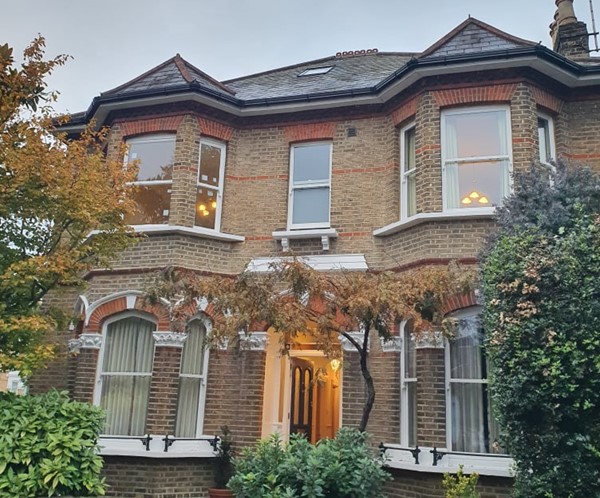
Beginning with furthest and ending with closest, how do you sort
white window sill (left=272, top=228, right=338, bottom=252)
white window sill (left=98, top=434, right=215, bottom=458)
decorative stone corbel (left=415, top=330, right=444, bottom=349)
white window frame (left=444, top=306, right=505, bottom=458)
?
1. white window sill (left=272, top=228, right=338, bottom=252)
2. white window sill (left=98, top=434, right=215, bottom=458)
3. white window frame (left=444, top=306, right=505, bottom=458)
4. decorative stone corbel (left=415, top=330, right=444, bottom=349)

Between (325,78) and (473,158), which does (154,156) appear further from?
(473,158)

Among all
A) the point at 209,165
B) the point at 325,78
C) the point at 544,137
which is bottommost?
the point at 209,165

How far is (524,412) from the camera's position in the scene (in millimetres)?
6375

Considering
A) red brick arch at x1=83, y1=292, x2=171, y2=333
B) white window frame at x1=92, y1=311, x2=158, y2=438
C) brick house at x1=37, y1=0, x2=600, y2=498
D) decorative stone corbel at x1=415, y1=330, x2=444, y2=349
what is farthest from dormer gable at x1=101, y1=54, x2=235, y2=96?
decorative stone corbel at x1=415, y1=330, x2=444, y2=349

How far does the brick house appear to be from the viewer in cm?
913

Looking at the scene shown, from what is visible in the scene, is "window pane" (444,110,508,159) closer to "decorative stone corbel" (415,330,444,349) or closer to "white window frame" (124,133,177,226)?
"decorative stone corbel" (415,330,444,349)

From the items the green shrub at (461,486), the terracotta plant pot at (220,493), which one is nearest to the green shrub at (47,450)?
the terracotta plant pot at (220,493)

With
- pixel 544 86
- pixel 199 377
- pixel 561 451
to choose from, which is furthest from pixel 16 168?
pixel 544 86

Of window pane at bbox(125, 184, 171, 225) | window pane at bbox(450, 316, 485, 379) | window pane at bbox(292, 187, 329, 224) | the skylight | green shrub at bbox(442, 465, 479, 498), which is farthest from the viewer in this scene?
the skylight

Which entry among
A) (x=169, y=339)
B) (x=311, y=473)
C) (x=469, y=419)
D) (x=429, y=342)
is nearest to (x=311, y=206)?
(x=169, y=339)

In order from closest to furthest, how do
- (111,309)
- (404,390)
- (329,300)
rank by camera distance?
(329,300), (404,390), (111,309)

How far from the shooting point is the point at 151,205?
35.7 ft

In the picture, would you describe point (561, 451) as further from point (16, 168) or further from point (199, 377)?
point (16, 168)

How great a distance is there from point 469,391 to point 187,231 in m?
5.27
